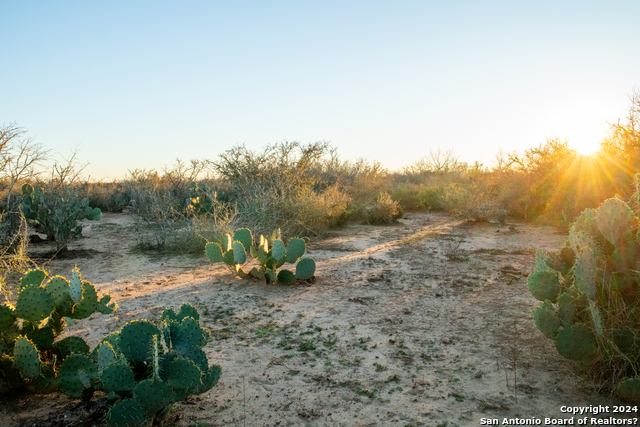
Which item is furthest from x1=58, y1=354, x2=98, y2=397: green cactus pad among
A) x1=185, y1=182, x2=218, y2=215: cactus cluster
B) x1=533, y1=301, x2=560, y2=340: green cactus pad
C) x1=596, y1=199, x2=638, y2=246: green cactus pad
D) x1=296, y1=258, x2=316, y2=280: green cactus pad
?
x1=185, y1=182, x2=218, y2=215: cactus cluster

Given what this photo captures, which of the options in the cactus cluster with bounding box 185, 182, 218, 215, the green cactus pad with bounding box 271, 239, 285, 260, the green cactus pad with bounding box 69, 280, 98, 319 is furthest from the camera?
the cactus cluster with bounding box 185, 182, 218, 215

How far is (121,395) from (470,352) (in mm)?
2766

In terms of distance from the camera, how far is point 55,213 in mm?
7859

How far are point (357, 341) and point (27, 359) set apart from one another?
260 centimetres

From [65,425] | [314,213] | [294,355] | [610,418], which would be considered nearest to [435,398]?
[610,418]

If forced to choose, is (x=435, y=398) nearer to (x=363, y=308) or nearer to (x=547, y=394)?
(x=547, y=394)

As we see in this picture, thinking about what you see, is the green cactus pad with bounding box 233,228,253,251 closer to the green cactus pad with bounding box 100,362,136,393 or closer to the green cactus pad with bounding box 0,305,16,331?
the green cactus pad with bounding box 0,305,16,331

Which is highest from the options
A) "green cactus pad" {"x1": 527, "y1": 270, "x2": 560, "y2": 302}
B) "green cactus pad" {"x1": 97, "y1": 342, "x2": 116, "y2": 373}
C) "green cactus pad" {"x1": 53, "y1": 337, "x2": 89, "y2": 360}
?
"green cactus pad" {"x1": 527, "y1": 270, "x2": 560, "y2": 302}

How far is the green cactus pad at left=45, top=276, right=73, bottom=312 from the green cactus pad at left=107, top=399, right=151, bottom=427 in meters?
1.06

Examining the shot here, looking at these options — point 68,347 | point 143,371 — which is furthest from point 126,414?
point 68,347

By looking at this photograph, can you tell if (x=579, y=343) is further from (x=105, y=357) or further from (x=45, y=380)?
(x=45, y=380)

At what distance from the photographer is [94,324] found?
4355mm

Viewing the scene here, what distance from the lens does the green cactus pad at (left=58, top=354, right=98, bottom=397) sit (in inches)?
101

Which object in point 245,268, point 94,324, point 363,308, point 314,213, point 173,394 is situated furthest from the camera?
point 314,213
